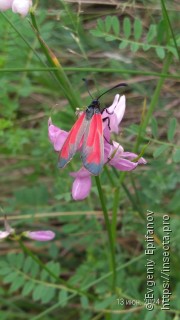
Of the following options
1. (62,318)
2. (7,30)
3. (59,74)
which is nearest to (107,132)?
(59,74)

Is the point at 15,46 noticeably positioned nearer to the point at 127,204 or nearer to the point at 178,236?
the point at 127,204

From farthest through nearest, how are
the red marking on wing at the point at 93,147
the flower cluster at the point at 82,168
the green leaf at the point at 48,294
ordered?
the green leaf at the point at 48,294 < the flower cluster at the point at 82,168 < the red marking on wing at the point at 93,147

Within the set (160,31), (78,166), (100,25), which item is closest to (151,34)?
(160,31)

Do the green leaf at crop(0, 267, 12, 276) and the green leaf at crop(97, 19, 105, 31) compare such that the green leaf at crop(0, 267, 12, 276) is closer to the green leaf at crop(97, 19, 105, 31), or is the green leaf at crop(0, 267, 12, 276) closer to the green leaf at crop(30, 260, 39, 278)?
the green leaf at crop(30, 260, 39, 278)

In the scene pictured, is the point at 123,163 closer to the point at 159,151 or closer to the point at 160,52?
the point at 159,151

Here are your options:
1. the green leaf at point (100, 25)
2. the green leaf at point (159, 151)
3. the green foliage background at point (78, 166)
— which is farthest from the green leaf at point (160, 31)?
the green leaf at point (159, 151)

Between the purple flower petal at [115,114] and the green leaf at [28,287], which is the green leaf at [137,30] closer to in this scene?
the purple flower petal at [115,114]

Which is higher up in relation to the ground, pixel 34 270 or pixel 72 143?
pixel 72 143
